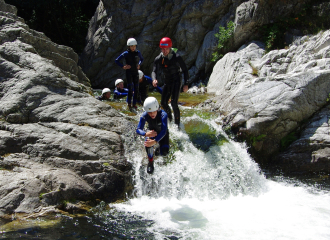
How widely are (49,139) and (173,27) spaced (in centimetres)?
1447

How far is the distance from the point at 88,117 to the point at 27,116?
56.6 inches

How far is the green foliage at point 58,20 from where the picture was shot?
79.0ft

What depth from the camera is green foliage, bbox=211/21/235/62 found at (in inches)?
630

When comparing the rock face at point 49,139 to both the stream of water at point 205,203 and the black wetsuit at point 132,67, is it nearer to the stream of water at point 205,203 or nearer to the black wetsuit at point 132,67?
the stream of water at point 205,203

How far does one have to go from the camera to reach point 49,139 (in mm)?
6738

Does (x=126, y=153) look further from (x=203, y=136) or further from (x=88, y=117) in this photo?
(x=203, y=136)

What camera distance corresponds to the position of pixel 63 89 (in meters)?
7.95

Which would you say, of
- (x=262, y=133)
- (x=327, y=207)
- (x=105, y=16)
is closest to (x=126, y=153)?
(x=262, y=133)

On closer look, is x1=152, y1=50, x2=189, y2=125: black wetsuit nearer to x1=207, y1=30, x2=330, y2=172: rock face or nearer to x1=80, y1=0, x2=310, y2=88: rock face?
x1=207, y1=30, x2=330, y2=172: rock face

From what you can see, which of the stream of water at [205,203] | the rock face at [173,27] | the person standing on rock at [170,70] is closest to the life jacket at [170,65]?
the person standing on rock at [170,70]

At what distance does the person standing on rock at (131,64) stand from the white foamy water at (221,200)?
8.38 ft

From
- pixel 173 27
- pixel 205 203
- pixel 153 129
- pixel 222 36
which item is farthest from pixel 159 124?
pixel 173 27

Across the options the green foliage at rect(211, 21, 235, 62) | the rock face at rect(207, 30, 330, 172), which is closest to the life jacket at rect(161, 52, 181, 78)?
the rock face at rect(207, 30, 330, 172)

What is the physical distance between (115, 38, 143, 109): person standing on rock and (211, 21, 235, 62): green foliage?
24.6ft
